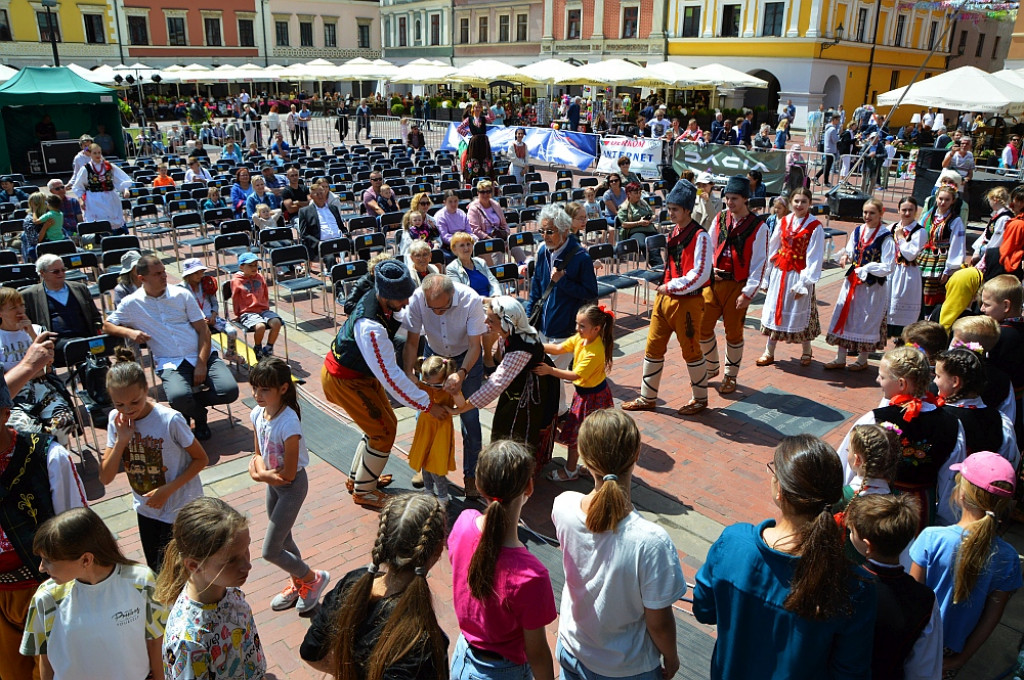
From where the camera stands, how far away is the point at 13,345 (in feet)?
17.9

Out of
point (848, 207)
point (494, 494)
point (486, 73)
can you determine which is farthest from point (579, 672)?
point (486, 73)

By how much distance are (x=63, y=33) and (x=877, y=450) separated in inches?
2366

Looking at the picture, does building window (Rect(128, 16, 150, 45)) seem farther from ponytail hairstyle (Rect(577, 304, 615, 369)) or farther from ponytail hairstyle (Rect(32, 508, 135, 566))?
ponytail hairstyle (Rect(32, 508, 135, 566))

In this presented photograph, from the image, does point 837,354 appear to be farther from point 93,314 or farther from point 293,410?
point 93,314

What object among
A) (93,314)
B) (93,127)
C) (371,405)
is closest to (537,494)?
(371,405)

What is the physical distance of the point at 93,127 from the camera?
2283 centimetres

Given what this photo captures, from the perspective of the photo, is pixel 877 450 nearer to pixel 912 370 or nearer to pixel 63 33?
pixel 912 370

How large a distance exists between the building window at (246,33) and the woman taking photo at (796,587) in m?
63.5

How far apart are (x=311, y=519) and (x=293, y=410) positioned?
1418 mm

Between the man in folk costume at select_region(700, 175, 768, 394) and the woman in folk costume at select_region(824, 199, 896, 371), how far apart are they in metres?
1.20

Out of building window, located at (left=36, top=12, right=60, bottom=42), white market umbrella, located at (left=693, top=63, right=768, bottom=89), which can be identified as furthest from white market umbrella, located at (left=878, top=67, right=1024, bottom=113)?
building window, located at (left=36, top=12, right=60, bottom=42)

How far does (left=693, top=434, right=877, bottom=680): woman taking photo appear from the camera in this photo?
2203 millimetres

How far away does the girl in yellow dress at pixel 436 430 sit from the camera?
477 centimetres

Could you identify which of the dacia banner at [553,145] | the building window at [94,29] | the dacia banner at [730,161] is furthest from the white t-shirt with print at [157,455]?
the building window at [94,29]
